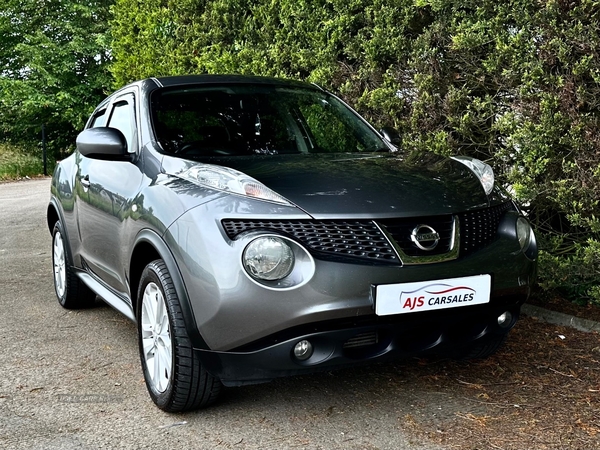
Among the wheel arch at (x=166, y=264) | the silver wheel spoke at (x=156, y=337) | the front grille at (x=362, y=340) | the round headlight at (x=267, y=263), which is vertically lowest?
the silver wheel spoke at (x=156, y=337)

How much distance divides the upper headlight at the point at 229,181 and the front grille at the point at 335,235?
0.47 feet

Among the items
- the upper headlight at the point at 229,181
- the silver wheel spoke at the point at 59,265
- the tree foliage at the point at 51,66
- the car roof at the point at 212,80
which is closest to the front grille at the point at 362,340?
the upper headlight at the point at 229,181

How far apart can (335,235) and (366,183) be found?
16.3 inches

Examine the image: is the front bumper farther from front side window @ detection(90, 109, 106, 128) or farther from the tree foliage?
the tree foliage

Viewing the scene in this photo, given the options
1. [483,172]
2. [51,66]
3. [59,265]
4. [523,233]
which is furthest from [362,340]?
[51,66]

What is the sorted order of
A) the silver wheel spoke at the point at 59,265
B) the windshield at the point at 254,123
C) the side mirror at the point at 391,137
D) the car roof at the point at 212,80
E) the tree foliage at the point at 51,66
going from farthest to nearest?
the tree foliage at the point at 51,66, the silver wheel spoke at the point at 59,265, the side mirror at the point at 391,137, the car roof at the point at 212,80, the windshield at the point at 254,123

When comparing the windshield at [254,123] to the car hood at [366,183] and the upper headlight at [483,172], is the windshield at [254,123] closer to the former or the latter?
the car hood at [366,183]

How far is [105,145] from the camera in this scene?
3879mm

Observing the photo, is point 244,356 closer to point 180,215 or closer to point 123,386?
point 180,215

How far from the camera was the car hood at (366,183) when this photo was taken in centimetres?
315

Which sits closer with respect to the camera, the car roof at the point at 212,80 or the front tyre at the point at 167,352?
the front tyre at the point at 167,352

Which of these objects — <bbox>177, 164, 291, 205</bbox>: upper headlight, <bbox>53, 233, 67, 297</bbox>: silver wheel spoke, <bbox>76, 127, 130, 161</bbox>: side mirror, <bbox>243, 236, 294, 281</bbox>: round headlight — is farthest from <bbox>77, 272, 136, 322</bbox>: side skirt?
<bbox>243, 236, 294, 281</bbox>: round headlight

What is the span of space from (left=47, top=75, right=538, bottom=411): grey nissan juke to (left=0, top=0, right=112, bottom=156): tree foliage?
19045mm

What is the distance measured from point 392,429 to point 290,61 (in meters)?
4.39
